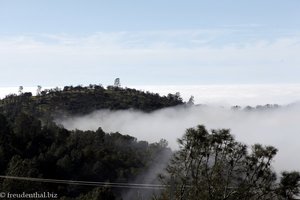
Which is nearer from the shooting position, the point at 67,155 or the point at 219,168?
the point at 219,168

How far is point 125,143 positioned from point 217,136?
388 ft

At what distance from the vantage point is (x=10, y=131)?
4050 inches

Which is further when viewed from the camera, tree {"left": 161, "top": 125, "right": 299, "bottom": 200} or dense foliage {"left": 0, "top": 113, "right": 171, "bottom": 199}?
dense foliage {"left": 0, "top": 113, "right": 171, "bottom": 199}

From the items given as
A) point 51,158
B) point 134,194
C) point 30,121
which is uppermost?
point 30,121

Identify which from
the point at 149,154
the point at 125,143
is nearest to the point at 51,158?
the point at 149,154

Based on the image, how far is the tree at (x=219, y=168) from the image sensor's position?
24234 mm

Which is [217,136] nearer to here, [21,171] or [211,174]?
[211,174]

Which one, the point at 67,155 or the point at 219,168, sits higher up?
the point at 219,168

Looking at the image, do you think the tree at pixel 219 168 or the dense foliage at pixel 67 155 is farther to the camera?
the dense foliage at pixel 67 155

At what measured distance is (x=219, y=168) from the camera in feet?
81.3

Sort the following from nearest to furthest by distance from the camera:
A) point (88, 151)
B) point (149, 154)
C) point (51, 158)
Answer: point (51, 158) < point (88, 151) < point (149, 154)

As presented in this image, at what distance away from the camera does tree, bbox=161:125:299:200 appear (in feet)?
79.5

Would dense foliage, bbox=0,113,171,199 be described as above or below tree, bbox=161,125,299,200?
below

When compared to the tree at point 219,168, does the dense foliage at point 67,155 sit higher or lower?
lower
